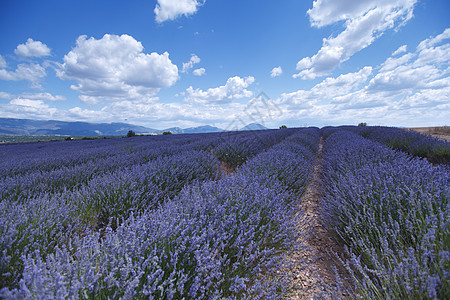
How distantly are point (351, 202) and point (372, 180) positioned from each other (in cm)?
40

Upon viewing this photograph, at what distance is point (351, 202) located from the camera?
6.00 ft

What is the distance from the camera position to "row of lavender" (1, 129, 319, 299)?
0.83m

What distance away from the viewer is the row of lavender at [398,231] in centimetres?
90

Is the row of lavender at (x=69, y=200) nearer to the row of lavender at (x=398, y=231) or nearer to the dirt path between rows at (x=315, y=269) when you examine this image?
the dirt path between rows at (x=315, y=269)

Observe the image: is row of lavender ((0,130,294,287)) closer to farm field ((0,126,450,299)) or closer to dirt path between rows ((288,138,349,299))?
farm field ((0,126,450,299))

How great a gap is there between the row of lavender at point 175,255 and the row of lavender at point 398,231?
49 centimetres

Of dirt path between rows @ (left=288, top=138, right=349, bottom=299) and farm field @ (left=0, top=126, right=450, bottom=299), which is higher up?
farm field @ (left=0, top=126, right=450, bottom=299)

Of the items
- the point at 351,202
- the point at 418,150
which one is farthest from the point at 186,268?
the point at 418,150

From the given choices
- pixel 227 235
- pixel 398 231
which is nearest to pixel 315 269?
pixel 398 231

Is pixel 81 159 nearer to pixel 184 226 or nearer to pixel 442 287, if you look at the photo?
pixel 184 226

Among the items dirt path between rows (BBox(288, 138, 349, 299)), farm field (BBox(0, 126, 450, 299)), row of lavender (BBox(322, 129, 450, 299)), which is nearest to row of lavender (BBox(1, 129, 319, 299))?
farm field (BBox(0, 126, 450, 299))

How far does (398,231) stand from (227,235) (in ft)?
3.33

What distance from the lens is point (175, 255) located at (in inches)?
38.2

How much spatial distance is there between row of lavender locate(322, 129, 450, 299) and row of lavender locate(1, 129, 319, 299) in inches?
19.4
